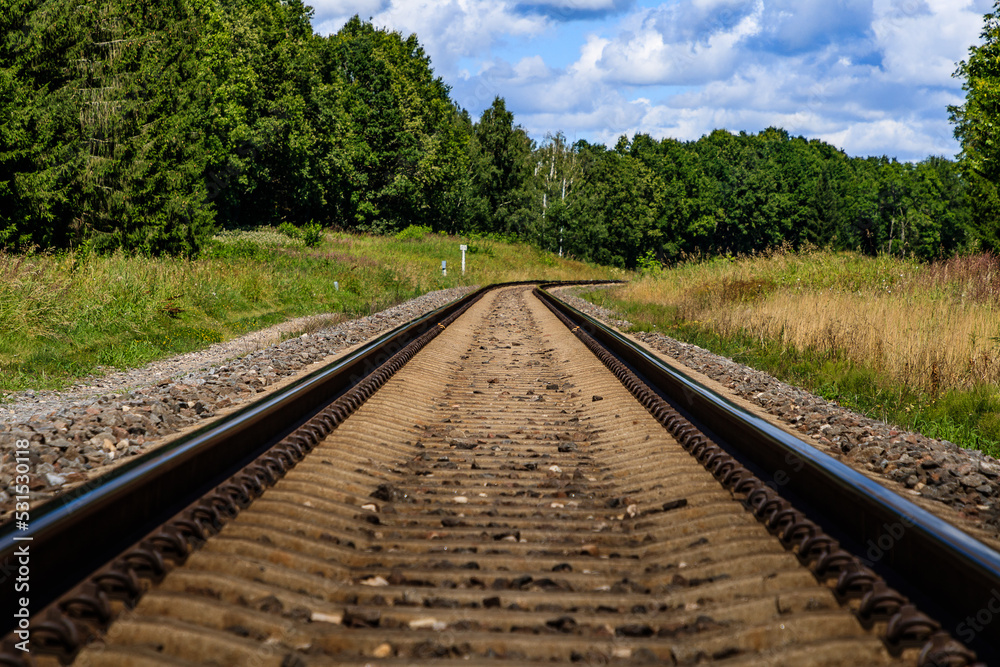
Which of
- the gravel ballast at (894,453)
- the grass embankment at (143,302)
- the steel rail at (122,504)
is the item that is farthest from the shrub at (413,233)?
the steel rail at (122,504)

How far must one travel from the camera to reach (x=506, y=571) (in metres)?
2.66

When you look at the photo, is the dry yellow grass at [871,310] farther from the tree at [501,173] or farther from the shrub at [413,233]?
the tree at [501,173]

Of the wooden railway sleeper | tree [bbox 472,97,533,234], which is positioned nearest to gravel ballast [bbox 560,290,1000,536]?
the wooden railway sleeper

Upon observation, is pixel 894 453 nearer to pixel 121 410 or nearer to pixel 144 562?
pixel 144 562

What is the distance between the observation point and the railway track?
79.6 inches

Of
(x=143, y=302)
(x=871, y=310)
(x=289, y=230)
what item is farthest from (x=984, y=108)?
(x=289, y=230)

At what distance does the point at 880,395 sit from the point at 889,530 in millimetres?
5427

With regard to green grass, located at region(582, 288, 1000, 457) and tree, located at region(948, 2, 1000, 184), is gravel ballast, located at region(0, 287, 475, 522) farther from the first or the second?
tree, located at region(948, 2, 1000, 184)

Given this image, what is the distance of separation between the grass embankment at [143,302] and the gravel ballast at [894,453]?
313 inches

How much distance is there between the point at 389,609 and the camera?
229cm

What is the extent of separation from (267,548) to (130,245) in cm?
2522

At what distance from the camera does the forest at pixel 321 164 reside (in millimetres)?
20000

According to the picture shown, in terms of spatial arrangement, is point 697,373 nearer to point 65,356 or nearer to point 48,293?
point 65,356

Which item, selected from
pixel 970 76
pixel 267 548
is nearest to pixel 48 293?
pixel 267 548
